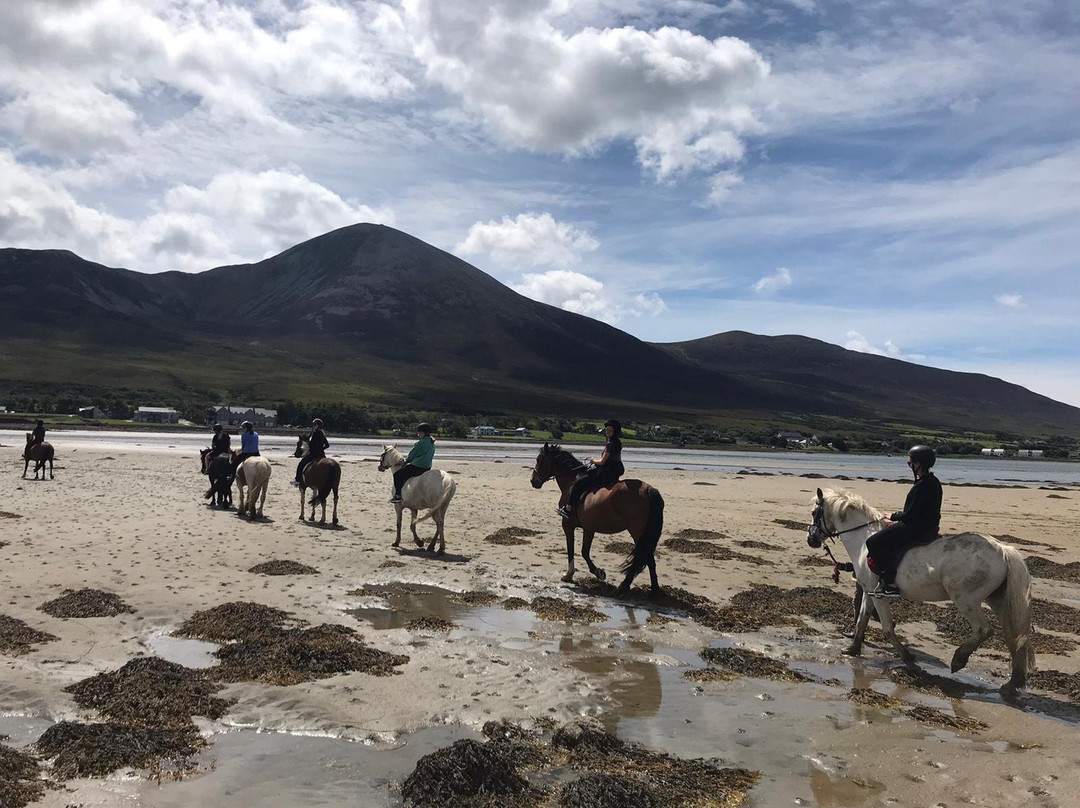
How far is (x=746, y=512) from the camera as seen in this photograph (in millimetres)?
28500

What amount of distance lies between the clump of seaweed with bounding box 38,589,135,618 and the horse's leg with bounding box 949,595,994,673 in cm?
1182

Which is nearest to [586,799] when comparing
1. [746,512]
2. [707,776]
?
[707,776]

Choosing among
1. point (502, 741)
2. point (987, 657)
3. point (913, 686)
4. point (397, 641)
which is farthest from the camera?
point (987, 657)

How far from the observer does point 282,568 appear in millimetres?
13539

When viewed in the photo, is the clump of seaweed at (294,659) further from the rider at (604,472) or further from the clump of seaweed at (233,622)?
the rider at (604,472)

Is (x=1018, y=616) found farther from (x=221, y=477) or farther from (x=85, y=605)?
(x=221, y=477)

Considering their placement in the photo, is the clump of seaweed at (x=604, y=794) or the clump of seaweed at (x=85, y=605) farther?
the clump of seaweed at (x=85, y=605)

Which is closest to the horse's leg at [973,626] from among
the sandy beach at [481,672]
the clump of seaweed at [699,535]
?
the sandy beach at [481,672]

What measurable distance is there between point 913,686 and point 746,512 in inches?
788

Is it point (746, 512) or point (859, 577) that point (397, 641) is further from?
point (746, 512)

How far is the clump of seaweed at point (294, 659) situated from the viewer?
8.02 m

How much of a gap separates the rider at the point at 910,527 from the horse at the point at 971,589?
15 cm

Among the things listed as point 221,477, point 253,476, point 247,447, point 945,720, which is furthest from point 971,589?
point 221,477

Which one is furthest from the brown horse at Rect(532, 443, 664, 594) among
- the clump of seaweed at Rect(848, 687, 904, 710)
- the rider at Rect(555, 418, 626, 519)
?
the clump of seaweed at Rect(848, 687, 904, 710)
